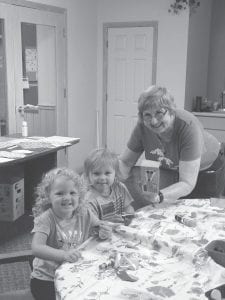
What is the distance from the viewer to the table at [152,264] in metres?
1.10

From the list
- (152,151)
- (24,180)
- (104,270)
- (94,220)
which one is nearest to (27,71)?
(24,180)

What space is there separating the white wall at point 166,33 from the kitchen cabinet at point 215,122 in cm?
36

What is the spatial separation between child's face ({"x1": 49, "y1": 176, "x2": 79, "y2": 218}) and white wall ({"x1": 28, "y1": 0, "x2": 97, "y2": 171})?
3708 mm

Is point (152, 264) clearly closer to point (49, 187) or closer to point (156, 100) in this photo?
point (49, 187)

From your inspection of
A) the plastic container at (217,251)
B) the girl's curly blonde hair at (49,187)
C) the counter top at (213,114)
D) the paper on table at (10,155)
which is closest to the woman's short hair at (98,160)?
the girl's curly blonde hair at (49,187)

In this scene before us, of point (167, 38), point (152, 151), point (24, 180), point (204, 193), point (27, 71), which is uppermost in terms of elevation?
point (167, 38)

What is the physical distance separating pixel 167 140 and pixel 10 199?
1.86 metres

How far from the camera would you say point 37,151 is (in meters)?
3.15

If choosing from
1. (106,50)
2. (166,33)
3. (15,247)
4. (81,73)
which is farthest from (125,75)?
(15,247)

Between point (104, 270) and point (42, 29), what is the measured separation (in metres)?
3.81

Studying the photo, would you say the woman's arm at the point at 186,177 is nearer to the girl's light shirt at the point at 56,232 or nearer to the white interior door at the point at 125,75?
the girl's light shirt at the point at 56,232

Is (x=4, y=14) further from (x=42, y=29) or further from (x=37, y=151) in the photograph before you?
(x=37, y=151)

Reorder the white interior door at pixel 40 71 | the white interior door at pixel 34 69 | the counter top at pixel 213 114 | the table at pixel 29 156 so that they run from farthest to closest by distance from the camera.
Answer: the counter top at pixel 213 114, the white interior door at pixel 40 71, the white interior door at pixel 34 69, the table at pixel 29 156

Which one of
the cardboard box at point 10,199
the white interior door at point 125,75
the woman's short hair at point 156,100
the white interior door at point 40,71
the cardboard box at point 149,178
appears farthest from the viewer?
the white interior door at point 125,75
